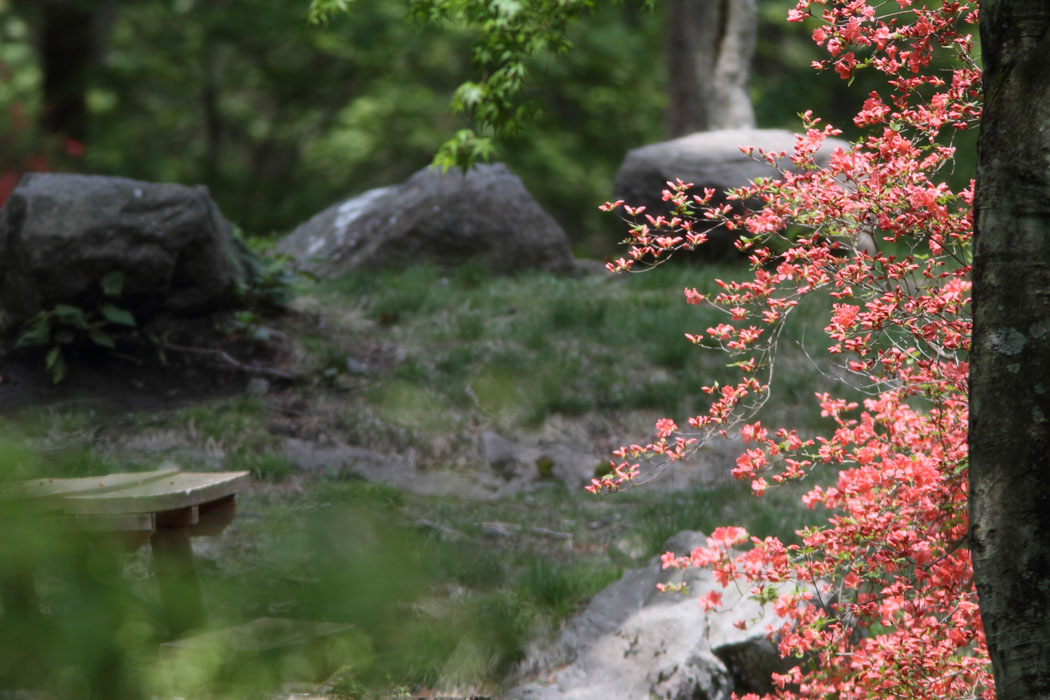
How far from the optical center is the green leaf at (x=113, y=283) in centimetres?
674

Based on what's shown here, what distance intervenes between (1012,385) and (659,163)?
25.6 feet

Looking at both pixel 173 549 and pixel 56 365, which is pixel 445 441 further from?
pixel 173 549

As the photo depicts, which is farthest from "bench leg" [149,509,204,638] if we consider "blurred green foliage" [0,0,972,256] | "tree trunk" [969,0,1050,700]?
"blurred green foliage" [0,0,972,256]

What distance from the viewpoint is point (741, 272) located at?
9180 millimetres

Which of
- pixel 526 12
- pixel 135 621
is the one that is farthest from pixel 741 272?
pixel 135 621

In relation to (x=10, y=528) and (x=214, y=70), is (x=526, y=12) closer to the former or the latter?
(x=10, y=528)

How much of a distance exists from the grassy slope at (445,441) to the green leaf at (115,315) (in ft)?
2.15

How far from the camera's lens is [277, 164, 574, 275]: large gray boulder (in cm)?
985

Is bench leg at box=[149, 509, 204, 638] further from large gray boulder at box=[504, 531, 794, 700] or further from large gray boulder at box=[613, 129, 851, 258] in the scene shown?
large gray boulder at box=[613, 129, 851, 258]

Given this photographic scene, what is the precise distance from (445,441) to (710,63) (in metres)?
7.05

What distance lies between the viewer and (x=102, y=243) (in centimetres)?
677

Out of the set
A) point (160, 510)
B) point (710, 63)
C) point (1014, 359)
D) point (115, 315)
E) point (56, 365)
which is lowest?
point (160, 510)

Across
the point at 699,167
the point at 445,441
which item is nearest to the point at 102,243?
the point at 445,441

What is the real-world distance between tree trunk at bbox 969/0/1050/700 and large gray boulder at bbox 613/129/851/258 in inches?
280
